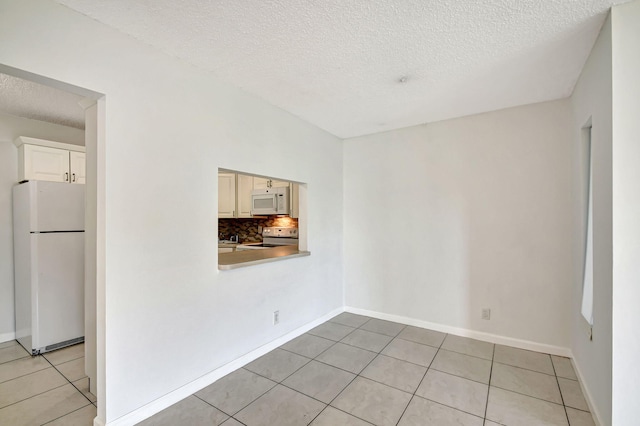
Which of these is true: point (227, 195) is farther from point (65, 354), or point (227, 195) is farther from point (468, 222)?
point (468, 222)

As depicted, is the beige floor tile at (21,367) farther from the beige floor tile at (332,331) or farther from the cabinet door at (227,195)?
the cabinet door at (227,195)

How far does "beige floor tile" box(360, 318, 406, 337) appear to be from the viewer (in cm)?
332

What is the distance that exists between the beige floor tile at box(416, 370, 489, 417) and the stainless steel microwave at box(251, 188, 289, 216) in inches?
125

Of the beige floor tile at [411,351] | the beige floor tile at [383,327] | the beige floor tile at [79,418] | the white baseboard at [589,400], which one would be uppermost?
the white baseboard at [589,400]

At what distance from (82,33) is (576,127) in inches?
142

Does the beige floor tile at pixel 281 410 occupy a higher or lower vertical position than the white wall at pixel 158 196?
lower

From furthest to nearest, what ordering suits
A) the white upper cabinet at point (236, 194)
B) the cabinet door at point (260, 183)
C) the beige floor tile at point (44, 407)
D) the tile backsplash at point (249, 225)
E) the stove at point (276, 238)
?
the tile backsplash at point (249, 225) < the white upper cabinet at point (236, 194) < the cabinet door at point (260, 183) < the stove at point (276, 238) < the beige floor tile at point (44, 407)

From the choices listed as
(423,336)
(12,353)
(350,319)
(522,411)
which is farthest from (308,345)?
(12,353)

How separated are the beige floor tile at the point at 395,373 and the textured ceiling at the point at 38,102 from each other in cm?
362

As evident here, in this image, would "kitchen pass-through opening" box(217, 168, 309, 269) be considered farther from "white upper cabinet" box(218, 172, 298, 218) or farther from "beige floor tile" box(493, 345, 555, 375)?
"beige floor tile" box(493, 345, 555, 375)

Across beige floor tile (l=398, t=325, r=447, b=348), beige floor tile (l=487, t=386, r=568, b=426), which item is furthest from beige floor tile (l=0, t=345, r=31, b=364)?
beige floor tile (l=487, t=386, r=568, b=426)

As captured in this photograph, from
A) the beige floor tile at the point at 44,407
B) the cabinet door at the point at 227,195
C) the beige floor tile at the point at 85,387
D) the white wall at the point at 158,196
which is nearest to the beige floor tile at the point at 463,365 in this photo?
the white wall at the point at 158,196

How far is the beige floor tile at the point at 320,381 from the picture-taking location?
216 cm

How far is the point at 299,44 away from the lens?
6.20 ft
